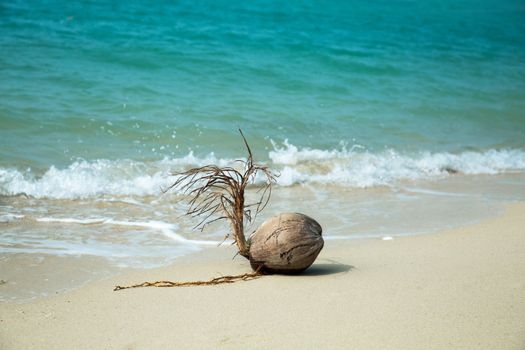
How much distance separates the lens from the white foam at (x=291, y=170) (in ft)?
23.3

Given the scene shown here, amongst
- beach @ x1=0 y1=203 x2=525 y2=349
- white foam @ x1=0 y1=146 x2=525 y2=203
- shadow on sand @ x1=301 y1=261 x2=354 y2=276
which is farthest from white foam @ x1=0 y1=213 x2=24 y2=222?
shadow on sand @ x1=301 y1=261 x2=354 y2=276

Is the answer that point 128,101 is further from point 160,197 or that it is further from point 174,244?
point 174,244

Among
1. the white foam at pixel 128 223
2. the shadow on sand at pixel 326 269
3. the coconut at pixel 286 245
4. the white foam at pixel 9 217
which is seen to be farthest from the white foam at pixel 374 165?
the coconut at pixel 286 245

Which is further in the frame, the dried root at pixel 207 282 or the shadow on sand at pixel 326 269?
the shadow on sand at pixel 326 269

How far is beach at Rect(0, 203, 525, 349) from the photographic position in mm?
3189

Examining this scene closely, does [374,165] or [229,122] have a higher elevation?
[229,122]

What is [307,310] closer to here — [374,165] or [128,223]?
[128,223]

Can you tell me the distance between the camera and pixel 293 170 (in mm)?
8031

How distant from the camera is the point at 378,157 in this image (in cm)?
913

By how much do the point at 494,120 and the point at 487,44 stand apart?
28.0 ft

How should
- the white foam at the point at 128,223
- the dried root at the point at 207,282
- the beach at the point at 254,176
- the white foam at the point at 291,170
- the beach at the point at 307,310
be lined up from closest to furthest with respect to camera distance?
the beach at the point at 307,310
the beach at the point at 254,176
the dried root at the point at 207,282
the white foam at the point at 128,223
the white foam at the point at 291,170

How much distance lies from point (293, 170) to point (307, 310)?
456 centimetres

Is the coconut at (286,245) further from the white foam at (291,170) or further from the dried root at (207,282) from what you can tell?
the white foam at (291,170)

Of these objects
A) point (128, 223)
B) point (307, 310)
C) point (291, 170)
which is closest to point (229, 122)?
point (291, 170)
